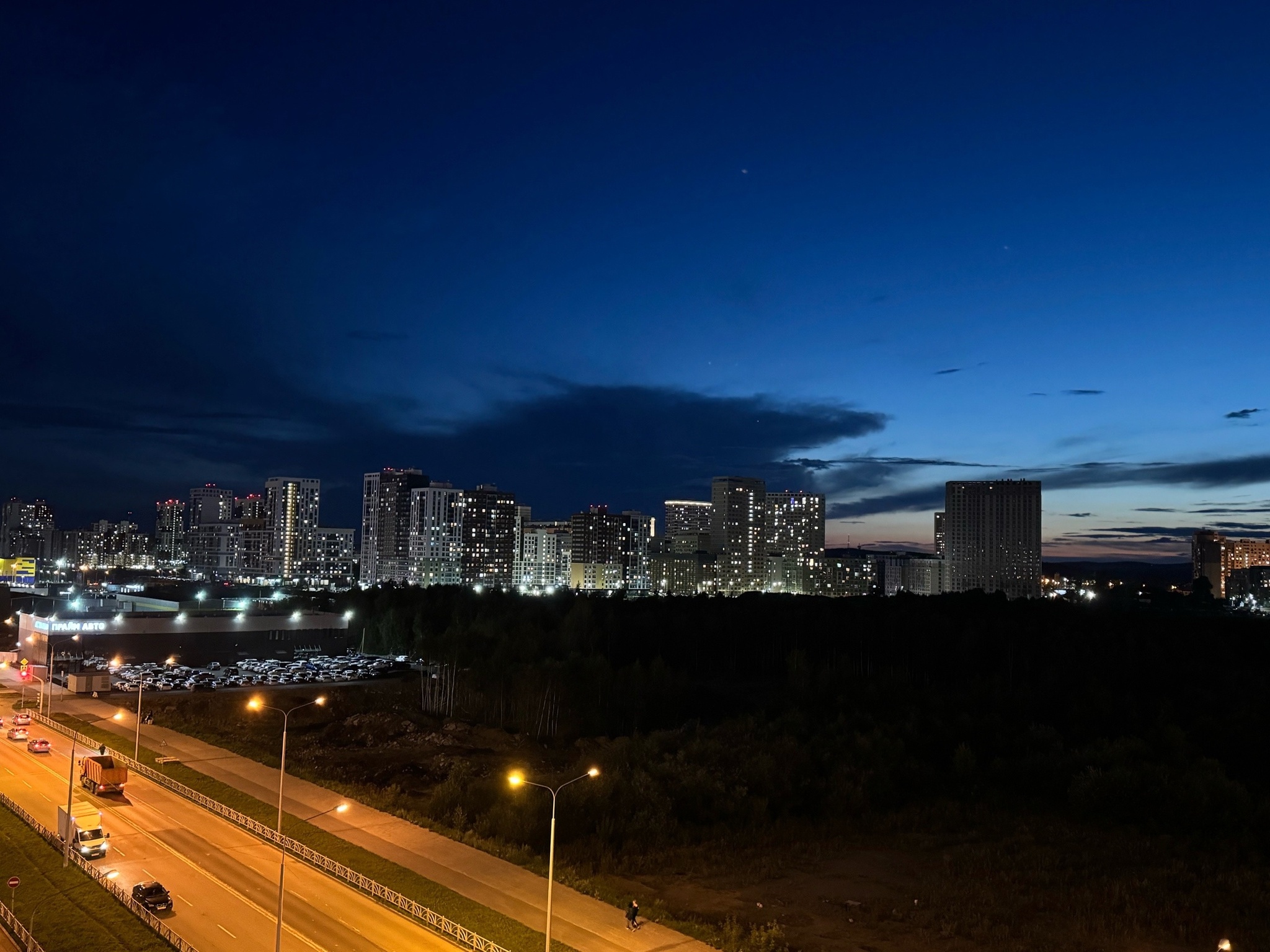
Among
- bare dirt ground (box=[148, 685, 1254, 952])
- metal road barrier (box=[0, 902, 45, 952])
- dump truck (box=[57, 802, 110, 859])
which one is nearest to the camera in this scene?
metal road barrier (box=[0, 902, 45, 952])

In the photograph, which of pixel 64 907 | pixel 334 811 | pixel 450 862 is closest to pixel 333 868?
pixel 450 862

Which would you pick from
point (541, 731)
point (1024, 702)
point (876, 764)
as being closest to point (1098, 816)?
point (876, 764)

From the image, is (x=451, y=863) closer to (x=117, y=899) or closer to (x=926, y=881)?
(x=117, y=899)

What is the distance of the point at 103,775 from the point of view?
2873cm

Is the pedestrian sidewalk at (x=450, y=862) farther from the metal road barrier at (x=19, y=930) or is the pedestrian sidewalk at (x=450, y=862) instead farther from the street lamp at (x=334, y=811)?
the metal road barrier at (x=19, y=930)

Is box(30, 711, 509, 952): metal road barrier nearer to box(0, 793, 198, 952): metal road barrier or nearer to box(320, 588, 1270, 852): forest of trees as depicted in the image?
box(0, 793, 198, 952): metal road barrier

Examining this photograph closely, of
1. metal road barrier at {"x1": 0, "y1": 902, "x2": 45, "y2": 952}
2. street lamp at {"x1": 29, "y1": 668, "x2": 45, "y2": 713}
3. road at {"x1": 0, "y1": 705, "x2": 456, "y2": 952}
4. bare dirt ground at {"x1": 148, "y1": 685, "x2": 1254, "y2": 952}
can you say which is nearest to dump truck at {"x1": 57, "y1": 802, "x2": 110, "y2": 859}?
road at {"x1": 0, "y1": 705, "x2": 456, "y2": 952}

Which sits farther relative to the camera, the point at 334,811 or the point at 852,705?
the point at 852,705

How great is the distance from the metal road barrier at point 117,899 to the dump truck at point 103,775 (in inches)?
120

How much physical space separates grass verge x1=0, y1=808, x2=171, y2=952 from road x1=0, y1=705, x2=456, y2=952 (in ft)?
2.53

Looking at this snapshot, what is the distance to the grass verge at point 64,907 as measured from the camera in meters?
18.2

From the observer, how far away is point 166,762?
35.2 metres

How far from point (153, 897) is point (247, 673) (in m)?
46.7

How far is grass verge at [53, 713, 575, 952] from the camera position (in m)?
20.2
